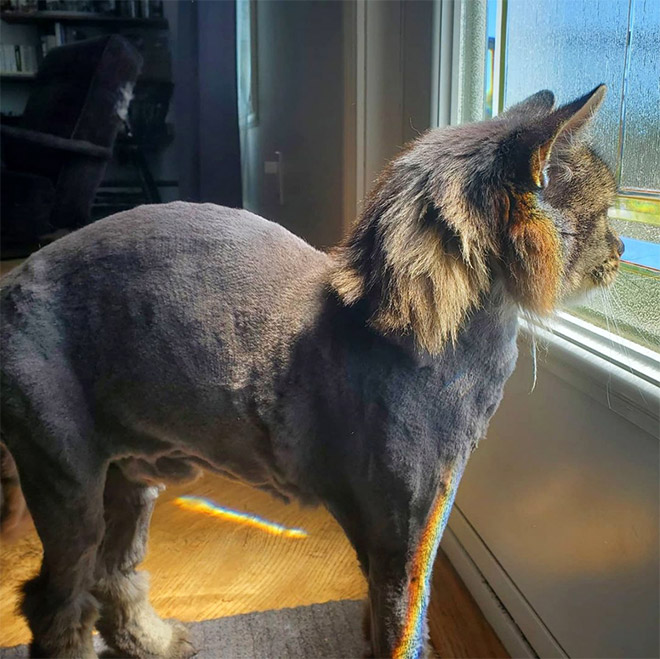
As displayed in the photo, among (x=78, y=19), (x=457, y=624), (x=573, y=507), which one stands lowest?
(x=457, y=624)

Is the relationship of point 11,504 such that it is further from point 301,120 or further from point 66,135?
point 301,120

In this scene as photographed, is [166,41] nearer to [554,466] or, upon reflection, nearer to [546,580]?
[554,466]

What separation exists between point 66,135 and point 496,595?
40.1 inches

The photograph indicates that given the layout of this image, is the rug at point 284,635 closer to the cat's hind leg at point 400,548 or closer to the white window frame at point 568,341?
the cat's hind leg at point 400,548

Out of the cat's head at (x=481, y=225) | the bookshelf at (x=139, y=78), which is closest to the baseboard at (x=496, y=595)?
the cat's head at (x=481, y=225)

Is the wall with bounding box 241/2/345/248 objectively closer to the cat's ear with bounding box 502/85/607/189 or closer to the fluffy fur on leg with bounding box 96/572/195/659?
the cat's ear with bounding box 502/85/607/189

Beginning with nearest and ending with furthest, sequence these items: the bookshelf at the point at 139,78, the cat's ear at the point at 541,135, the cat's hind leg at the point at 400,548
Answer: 1. the cat's ear at the point at 541,135
2. the cat's hind leg at the point at 400,548
3. the bookshelf at the point at 139,78

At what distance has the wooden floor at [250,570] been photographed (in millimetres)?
1104

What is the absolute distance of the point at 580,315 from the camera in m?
0.94

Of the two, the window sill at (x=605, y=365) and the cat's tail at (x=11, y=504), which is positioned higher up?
the window sill at (x=605, y=365)

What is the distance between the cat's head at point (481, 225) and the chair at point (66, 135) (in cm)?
50

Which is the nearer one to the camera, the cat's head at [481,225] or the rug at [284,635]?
the cat's head at [481,225]

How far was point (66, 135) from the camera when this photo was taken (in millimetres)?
986

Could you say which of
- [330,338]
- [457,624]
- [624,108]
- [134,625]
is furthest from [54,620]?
[624,108]
